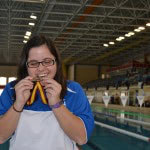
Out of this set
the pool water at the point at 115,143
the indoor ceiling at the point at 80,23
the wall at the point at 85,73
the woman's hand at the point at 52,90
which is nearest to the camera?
the woman's hand at the point at 52,90

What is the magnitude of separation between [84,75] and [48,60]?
137ft

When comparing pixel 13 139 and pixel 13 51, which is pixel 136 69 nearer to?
pixel 13 51

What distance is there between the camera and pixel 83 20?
821 inches

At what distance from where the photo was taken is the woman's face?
1483 mm

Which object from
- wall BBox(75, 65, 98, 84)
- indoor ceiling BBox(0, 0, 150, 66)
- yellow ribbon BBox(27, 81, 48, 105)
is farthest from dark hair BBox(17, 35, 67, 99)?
wall BBox(75, 65, 98, 84)

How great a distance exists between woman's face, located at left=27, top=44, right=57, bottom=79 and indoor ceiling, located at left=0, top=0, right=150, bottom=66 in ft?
49.0

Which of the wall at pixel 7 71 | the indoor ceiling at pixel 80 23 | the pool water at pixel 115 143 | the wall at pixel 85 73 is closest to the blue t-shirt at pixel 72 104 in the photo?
the pool water at pixel 115 143

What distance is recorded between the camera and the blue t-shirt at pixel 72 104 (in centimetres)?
149

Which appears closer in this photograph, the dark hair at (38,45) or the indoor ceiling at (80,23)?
the dark hair at (38,45)

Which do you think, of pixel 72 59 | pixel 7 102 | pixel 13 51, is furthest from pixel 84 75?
pixel 7 102

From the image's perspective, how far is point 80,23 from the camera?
2142 centimetres

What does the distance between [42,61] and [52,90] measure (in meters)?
0.19

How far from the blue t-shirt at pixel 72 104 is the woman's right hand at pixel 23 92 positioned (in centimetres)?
8

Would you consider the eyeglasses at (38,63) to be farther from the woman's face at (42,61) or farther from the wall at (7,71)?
the wall at (7,71)
